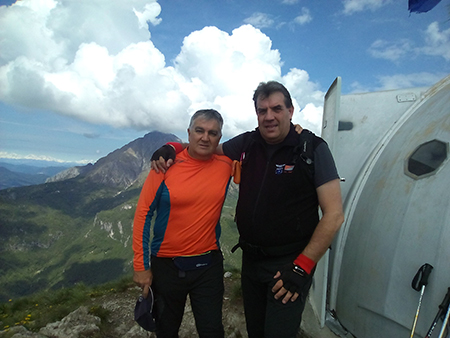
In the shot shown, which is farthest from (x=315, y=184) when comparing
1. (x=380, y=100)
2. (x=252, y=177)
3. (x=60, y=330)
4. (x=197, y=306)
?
(x=60, y=330)

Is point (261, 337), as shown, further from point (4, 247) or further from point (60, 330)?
point (4, 247)

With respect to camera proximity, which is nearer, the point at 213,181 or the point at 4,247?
the point at 213,181

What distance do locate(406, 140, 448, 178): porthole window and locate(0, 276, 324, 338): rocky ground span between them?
3.23 meters

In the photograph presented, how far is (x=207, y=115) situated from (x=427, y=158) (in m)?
3.14

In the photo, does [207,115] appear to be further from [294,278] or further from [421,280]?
[421,280]

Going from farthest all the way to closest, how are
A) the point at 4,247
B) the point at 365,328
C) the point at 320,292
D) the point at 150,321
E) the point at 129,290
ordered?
the point at 4,247
the point at 129,290
the point at 320,292
the point at 365,328
the point at 150,321

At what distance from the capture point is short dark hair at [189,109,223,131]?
3628 mm

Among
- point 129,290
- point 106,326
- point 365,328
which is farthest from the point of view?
point 129,290

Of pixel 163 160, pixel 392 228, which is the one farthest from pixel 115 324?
pixel 392 228

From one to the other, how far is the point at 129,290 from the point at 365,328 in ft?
22.6

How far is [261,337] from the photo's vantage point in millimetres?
3816

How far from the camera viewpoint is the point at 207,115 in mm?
3639

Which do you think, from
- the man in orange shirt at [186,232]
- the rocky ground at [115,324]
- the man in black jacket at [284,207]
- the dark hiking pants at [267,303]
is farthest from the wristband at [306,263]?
the rocky ground at [115,324]

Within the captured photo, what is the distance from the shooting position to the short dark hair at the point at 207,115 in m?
3.63
